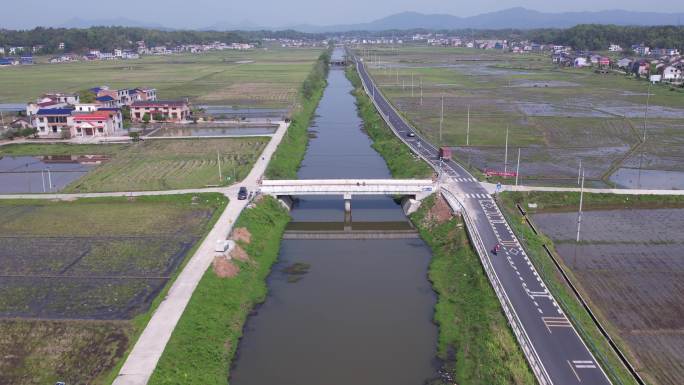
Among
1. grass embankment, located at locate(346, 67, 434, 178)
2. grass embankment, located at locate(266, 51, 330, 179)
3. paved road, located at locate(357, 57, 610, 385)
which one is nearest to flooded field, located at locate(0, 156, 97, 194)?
grass embankment, located at locate(266, 51, 330, 179)

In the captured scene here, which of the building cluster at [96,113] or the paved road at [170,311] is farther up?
the building cluster at [96,113]

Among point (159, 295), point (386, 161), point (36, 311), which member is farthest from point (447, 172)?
point (36, 311)

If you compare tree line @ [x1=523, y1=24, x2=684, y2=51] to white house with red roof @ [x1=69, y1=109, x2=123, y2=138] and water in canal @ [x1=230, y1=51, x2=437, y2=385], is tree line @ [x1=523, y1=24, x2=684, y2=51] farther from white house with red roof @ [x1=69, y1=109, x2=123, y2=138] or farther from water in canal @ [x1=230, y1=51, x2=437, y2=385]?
water in canal @ [x1=230, y1=51, x2=437, y2=385]

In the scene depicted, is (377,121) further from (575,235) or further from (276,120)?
(575,235)

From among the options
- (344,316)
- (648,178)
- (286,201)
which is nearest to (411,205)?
(286,201)

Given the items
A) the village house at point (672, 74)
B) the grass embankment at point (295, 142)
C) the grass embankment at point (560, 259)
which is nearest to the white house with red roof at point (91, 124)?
the grass embankment at point (295, 142)

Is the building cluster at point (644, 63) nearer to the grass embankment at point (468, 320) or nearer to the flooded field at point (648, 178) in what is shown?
the flooded field at point (648, 178)
